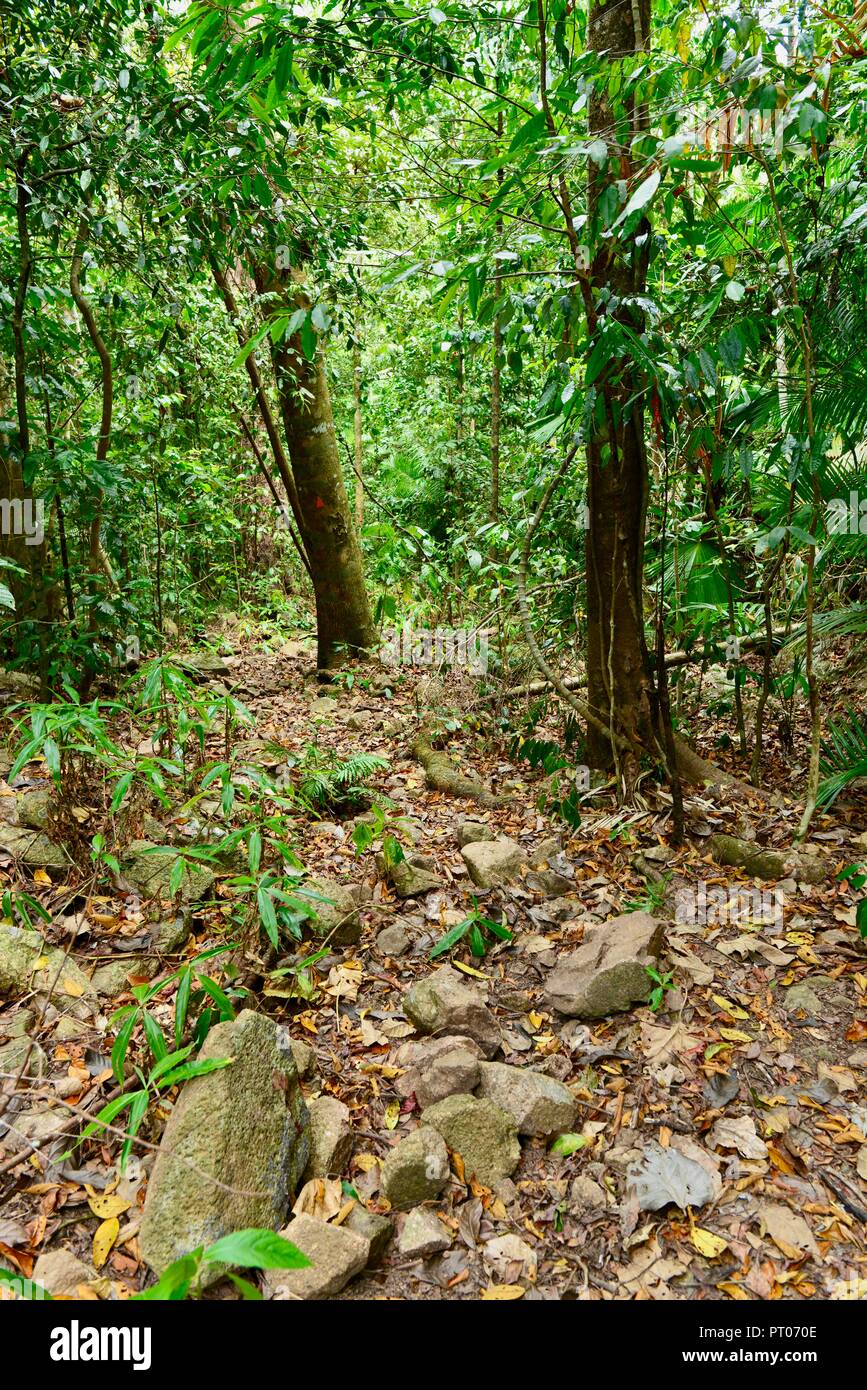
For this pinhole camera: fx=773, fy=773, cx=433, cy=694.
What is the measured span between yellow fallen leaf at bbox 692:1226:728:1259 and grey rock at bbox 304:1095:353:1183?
865 mm

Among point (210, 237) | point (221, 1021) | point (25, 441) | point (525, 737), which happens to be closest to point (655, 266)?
point (210, 237)

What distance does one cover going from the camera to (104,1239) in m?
1.74

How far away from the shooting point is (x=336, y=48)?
3.14 m

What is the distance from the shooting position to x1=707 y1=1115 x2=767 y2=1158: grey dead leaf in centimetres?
203

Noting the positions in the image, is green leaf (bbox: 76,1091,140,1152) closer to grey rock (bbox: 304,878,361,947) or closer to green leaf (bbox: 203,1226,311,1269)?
green leaf (bbox: 203,1226,311,1269)

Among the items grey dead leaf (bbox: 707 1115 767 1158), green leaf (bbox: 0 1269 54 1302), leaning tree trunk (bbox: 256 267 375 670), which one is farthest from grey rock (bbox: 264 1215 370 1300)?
leaning tree trunk (bbox: 256 267 375 670)

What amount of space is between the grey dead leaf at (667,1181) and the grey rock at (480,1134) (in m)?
0.31

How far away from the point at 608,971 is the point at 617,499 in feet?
6.87

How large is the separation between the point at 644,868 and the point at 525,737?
4.86 feet

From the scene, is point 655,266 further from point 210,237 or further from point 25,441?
point 25,441

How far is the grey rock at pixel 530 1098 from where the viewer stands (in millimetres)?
2107

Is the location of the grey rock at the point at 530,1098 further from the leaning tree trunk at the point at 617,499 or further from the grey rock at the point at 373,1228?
the leaning tree trunk at the point at 617,499

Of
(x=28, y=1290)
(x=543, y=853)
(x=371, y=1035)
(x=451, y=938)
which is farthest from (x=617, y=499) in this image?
(x=28, y=1290)

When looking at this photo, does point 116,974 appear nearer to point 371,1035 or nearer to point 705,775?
point 371,1035
